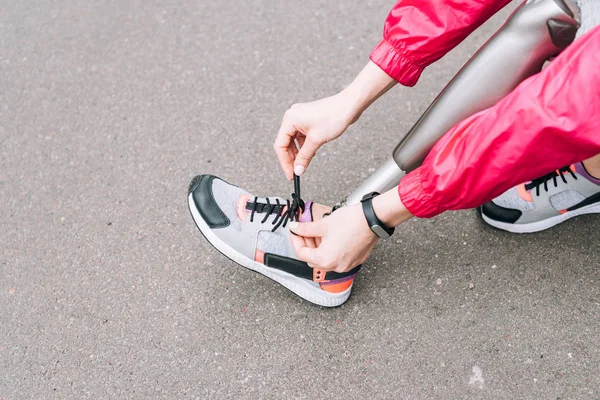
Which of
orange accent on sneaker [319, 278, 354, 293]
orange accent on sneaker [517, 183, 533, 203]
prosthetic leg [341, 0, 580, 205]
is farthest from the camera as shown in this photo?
orange accent on sneaker [517, 183, 533, 203]

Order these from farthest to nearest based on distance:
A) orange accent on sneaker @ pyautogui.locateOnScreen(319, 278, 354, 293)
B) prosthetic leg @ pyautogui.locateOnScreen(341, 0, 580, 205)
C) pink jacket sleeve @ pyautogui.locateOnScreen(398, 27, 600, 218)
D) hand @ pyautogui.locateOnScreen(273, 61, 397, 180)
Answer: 1. orange accent on sneaker @ pyautogui.locateOnScreen(319, 278, 354, 293)
2. hand @ pyautogui.locateOnScreen(273, 61, 397, 180)
3. prosthetic leg @ pyautogui.locateOnScreen(341, 0, 580, 205)
4. pink jacket sleeve @ pyautogui.locateOnScreen(398, 27, 600, 218)

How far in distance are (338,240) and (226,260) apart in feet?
1.50

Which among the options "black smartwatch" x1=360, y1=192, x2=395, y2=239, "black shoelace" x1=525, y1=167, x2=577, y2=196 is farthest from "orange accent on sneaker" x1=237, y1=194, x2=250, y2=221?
"black shoelace" x1=525, y1=167, x2=577, y2=196

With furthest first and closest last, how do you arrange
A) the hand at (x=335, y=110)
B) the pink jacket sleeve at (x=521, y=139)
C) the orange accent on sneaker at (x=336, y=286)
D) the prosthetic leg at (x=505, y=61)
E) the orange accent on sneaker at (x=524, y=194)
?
the orange accent on sneaker at (x=524, y=194) → the orange accent on sneaker at (x=336, y=286) → the hand at (x=335, y=110) → the prosthetic leg at (x=505, y=61) → the pink jacket sleeve at (x=521, y=139)

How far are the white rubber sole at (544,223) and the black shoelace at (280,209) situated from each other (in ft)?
1.80

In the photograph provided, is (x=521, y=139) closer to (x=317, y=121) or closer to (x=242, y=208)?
(x=317, y=121)

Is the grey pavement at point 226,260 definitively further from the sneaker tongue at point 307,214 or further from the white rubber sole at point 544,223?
the sneaker tongue at point 307,214

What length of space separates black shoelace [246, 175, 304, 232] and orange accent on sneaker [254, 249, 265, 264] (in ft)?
0.21

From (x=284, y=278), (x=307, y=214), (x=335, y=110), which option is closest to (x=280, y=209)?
(x=307, y=214)

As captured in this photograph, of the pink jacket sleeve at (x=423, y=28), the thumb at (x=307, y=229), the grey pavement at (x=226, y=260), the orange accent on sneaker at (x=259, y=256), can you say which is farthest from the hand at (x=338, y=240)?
the pink jacket sleeve at (x=423, y=28)

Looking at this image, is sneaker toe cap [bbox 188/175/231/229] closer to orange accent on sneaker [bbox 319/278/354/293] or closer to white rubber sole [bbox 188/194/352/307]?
white rubber sole [bbox 188/194/352/307]

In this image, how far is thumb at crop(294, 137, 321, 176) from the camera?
122 cm

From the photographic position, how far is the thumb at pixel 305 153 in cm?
122

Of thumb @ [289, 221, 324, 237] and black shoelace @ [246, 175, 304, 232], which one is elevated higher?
thumb @ [289, 221, 324, 237]
